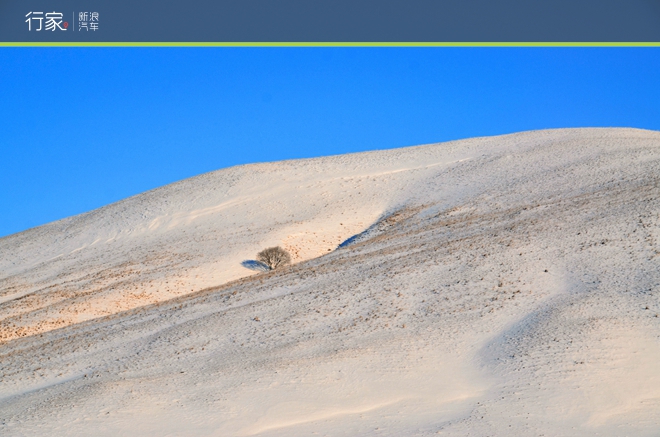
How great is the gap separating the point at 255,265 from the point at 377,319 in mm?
13955

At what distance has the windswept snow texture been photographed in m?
15.8

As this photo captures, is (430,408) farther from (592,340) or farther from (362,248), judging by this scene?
(362,248)

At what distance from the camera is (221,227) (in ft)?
127

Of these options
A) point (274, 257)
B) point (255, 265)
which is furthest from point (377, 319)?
point (255, 265)

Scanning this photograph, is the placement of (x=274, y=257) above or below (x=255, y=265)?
above

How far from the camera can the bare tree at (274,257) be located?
33.1 meters

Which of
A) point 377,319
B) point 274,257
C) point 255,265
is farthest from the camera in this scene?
point 255,265

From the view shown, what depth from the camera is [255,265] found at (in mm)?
33562

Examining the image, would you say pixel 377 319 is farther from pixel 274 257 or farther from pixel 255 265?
pixel 255 265

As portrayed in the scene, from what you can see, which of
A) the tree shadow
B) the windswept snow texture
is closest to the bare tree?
the tree shadow

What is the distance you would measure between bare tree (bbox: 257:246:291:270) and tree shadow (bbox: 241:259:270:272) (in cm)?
16

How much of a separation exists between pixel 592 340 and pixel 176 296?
1791 centimetres

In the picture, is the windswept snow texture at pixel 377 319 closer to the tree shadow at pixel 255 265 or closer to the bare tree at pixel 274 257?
the tree shadow at pixel 255 265

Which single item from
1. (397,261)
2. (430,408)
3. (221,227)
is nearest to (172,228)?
(221,227)
